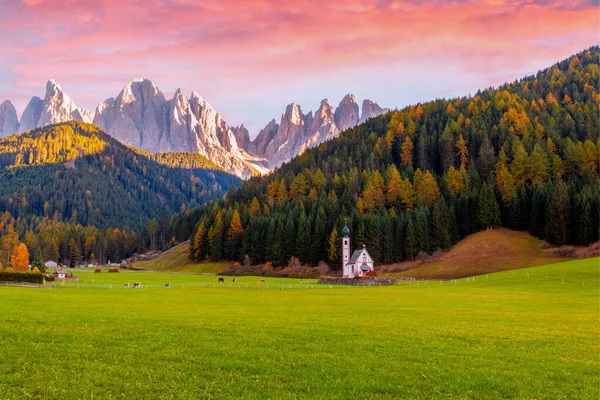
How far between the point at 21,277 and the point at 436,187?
9706 centimetres

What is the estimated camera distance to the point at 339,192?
5463 inches

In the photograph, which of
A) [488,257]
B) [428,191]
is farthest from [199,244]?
[488,257]

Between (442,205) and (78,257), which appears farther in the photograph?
(78,257)

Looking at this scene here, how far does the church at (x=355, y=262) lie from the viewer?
9656 centimetres

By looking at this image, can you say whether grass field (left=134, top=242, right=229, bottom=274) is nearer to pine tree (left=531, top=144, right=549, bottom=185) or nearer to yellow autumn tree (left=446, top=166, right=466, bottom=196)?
yellow autumn tree (left=446, top=166, right=466, bottom=196)

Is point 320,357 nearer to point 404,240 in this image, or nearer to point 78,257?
point 404,240

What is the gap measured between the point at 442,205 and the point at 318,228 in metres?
31.2

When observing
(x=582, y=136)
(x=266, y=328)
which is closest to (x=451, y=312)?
(x=266, y=328)

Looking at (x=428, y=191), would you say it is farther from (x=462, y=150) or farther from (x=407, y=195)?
(x=462, y=150)

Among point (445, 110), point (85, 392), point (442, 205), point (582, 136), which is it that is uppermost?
point (445, 110)

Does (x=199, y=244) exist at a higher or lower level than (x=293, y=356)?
higher

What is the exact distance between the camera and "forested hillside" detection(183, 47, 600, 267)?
105 metres

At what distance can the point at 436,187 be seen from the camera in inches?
4779

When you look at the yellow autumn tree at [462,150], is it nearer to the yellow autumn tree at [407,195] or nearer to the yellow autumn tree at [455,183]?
the yellow autumn tree at [455,183]
